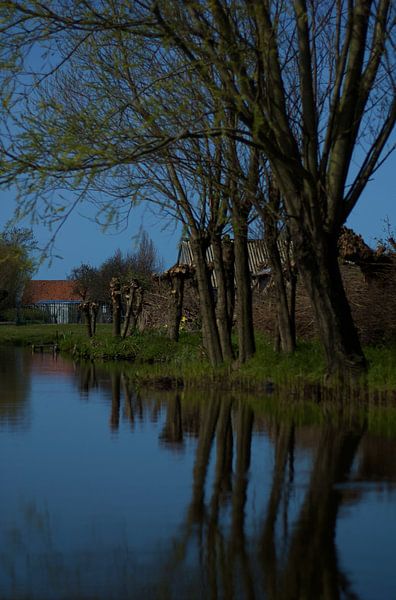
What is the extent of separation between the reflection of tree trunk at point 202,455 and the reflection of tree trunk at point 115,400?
4.16 ft

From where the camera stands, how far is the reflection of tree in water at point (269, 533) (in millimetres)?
6012

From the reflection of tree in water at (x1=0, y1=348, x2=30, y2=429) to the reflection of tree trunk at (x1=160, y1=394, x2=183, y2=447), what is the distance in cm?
212

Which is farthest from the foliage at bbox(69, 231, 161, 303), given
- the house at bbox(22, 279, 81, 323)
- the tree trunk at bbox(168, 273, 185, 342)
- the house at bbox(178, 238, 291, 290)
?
the tree trunk at bbox(168, 273, 185, 342)

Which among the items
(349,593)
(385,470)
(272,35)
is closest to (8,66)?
(272,35)

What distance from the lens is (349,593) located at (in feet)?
19.1

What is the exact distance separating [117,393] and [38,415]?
4.77 m

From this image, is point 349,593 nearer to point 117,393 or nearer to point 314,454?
point 314,454

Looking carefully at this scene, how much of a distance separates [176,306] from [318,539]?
28607 mm

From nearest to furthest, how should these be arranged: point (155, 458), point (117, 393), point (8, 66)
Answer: point (155, 458) → point (8, 66) → point (117, 393)

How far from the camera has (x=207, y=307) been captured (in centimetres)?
2423

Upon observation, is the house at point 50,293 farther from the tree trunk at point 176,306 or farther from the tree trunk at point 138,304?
the tree trunk at point 176,306

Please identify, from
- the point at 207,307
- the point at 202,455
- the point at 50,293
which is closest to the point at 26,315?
the point at 50,293

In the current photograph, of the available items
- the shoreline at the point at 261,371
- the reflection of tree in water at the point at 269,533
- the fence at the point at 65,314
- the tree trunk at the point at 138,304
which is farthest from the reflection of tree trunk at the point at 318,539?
the fence at the point at 65,314

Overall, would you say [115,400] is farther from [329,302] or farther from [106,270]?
[106,270]
